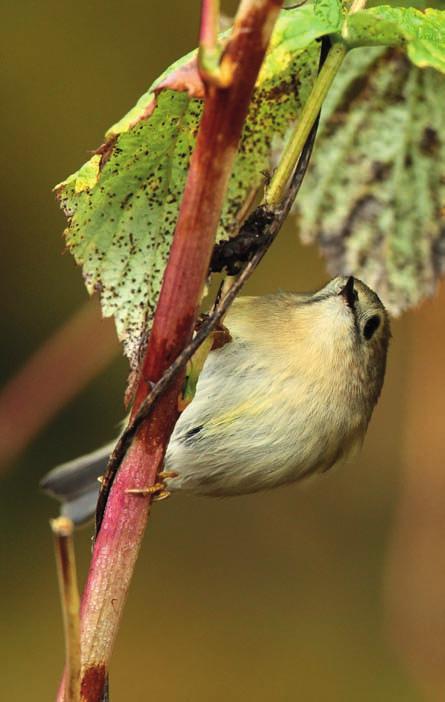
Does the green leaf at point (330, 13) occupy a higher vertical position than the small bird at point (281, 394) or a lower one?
lower

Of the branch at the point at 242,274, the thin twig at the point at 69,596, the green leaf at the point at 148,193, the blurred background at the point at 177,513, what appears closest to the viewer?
the thin twig at the point at 69,596

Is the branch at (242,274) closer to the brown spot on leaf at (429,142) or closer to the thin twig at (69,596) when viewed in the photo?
the thin twig at (69,596)

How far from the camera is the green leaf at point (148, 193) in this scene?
63 centimetres

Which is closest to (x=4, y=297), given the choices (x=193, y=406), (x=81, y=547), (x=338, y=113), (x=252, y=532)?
(x=81, y=547)

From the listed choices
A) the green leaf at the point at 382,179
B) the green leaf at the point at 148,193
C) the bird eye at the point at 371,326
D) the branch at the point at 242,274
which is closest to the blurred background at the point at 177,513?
the bird eye at the point at 371,326

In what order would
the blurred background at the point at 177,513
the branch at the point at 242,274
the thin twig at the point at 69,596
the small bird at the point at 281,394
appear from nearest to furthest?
the thin twig at the point at 69,596
the branch at the point at 242,274
the small bird at the point at 281,394
the blurred background at the point at 177,513

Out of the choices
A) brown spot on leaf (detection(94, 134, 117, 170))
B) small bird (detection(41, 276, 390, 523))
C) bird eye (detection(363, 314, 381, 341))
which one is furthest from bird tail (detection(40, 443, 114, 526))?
brown spot on leaf (detection(94, 134, 117, 170))

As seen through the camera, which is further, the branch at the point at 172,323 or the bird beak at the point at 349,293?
the bird beak at the point at 349,293

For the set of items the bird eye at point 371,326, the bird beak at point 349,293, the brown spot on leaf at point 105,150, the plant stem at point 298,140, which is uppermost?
the bird beak at point 349,293

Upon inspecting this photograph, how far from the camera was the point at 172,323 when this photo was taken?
484 mm

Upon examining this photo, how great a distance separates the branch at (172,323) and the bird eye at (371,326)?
2.19ft

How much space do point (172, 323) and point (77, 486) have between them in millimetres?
957

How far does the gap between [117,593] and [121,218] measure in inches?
10.1

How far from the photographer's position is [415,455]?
1.63m
